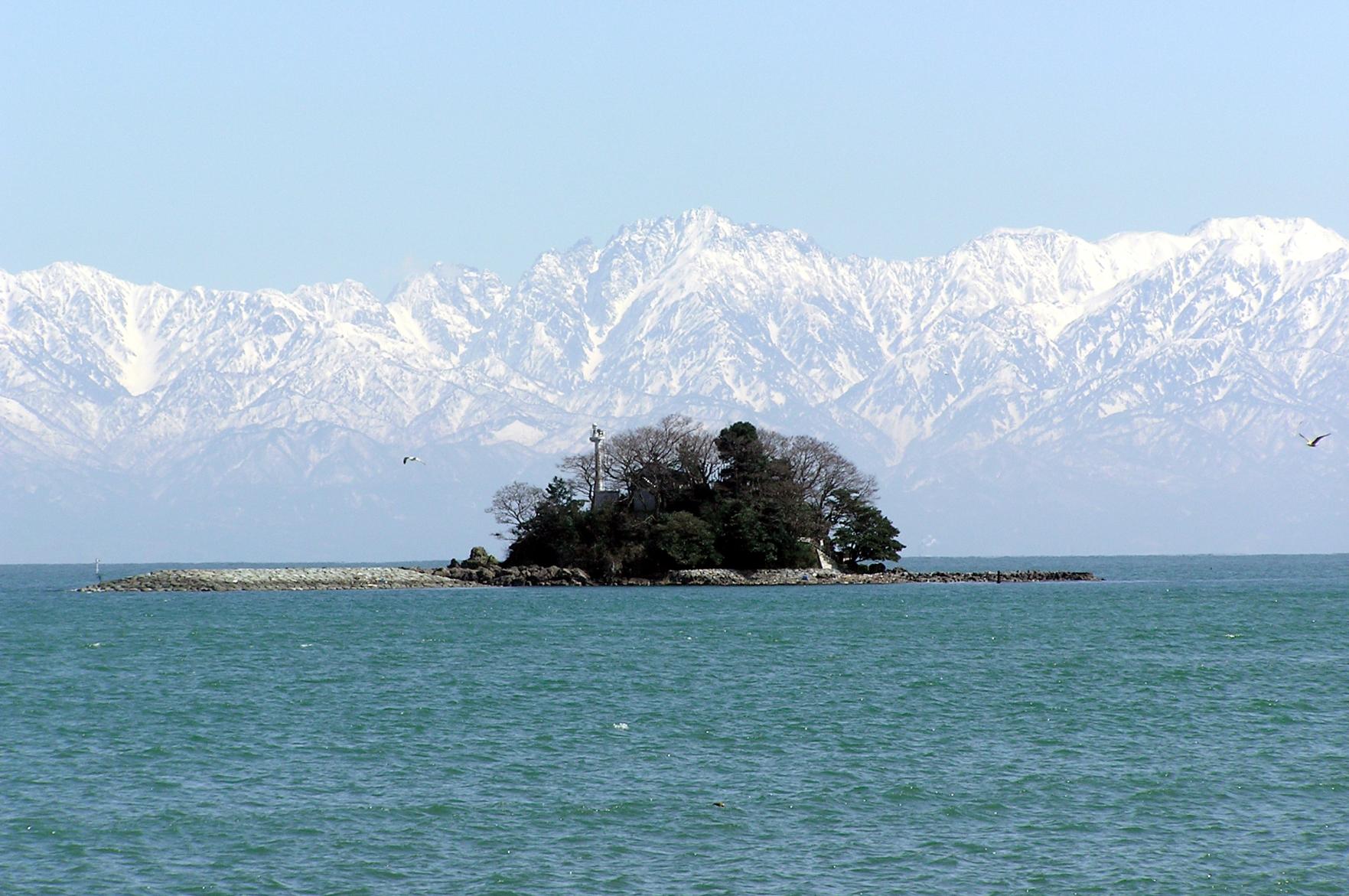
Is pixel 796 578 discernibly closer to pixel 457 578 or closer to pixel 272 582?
pixel 457 578

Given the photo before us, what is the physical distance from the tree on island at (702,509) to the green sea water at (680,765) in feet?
152

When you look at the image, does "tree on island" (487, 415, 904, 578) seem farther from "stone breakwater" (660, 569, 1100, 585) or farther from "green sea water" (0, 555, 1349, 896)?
"green sea water" (0, 555, 1349, 896)

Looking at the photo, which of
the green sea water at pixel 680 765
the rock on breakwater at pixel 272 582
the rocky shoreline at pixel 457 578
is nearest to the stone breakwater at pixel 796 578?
the rocky shoreline at pixel 457 578

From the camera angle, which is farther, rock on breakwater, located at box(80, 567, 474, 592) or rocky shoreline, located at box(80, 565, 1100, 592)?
rock on breakwater, located at box(80, 567, 474, 592)

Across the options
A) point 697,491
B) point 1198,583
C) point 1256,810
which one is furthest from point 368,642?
point 1198,583

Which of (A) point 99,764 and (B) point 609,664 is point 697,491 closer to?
(B) point 609,664

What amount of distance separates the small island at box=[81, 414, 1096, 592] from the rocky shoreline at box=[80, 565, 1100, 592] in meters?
0.14

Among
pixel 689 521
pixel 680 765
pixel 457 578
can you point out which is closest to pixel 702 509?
pixel 689 521

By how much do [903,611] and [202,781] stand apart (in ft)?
189

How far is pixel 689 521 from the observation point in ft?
362

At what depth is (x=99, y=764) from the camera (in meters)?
32.0

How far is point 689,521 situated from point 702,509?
7.69 feet

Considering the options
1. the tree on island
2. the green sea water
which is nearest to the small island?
the tree on island

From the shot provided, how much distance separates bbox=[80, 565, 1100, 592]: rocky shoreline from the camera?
114 meters
